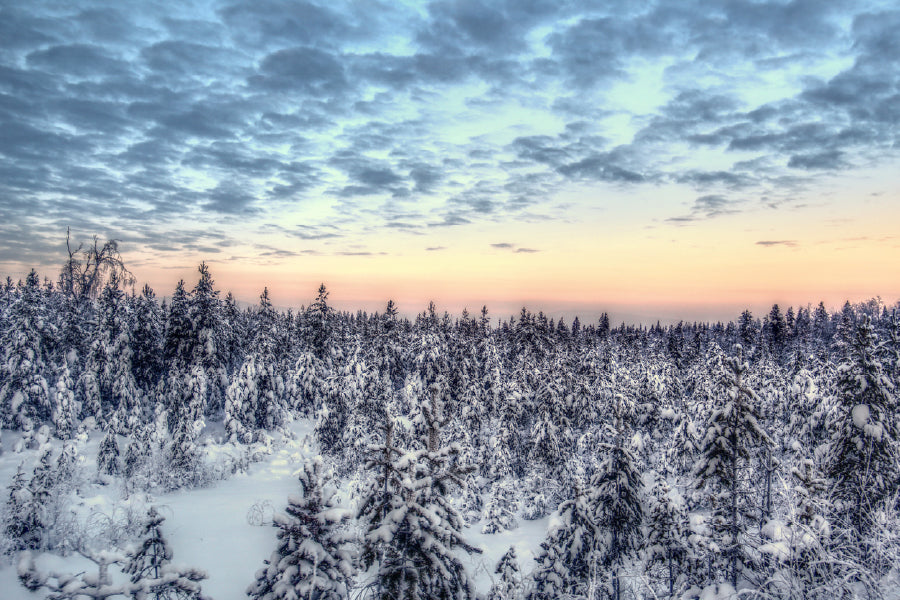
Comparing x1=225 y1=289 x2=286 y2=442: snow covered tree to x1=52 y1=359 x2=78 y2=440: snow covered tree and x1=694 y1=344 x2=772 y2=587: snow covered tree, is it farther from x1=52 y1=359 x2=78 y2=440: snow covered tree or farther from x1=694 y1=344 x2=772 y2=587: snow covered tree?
x1=694 y1=344 x2=772 y2=587: snow covered tree

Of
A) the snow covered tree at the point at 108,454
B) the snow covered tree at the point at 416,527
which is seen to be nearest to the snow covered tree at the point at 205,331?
the snow covered tree at the point at 108,454

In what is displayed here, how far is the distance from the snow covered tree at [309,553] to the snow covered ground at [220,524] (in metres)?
6.90

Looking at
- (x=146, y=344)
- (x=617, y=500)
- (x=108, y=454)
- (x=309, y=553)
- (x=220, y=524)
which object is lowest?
(x=220, y=524)

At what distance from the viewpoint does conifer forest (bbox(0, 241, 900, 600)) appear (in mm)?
7430

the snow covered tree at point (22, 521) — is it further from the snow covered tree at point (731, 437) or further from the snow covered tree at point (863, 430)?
the snow covered tree at point (863, 430)

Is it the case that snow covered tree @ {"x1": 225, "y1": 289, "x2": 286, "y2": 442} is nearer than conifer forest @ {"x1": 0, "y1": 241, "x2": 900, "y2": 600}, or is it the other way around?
conifer forest @ {"x1": 0, "y1": 241, "x2": 900, "y2": 600}

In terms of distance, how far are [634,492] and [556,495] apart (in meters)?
19.2

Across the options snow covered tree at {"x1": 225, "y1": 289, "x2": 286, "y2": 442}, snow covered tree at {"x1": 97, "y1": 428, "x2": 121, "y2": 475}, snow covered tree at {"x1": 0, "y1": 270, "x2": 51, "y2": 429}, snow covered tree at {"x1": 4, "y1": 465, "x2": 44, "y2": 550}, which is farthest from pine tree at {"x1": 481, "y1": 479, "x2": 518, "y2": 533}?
snow covered tree at {"x1": 0, "y1": 270, "x2": 51, "y2": 429}

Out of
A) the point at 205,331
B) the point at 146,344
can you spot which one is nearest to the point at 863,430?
the point at 205,331

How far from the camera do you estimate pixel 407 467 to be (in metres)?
7.28

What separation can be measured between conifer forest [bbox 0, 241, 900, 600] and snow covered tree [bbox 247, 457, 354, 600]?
38 mm

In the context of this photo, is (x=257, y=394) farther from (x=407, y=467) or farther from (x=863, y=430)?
(x=863, y=430)

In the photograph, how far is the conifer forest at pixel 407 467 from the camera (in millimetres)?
7430

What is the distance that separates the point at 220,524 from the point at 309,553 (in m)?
18.6
